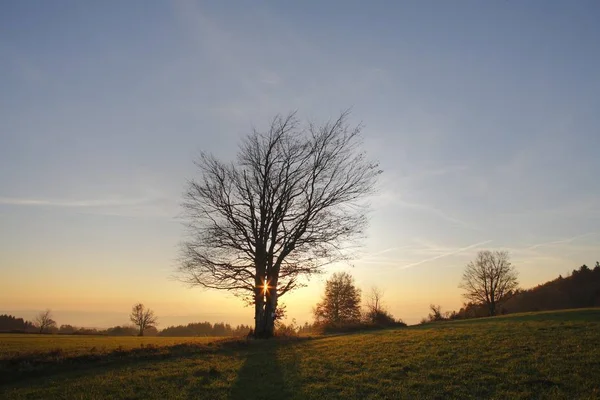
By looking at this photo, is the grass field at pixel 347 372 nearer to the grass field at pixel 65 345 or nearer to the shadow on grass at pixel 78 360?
the shadow on grass at pixel 78 360

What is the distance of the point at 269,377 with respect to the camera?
13188 mm

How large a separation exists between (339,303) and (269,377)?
189 feet

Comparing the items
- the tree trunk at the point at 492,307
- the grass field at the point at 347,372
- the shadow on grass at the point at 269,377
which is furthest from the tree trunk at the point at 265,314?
the tree trunk at the point at 492,307

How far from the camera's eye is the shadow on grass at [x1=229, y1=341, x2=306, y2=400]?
10898 millimetres

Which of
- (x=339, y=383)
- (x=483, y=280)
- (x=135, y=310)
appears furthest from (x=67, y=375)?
(x=483, y=280)

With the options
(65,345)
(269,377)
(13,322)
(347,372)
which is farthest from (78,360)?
(13,322)

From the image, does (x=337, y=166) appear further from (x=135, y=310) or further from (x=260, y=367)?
(x=135, y=310)

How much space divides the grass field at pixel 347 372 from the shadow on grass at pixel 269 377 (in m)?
0.03

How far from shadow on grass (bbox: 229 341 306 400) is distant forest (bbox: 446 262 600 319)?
62.6m

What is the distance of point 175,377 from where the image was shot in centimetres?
1319

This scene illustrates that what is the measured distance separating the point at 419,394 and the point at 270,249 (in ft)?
62.2

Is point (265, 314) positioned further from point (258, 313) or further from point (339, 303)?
point (339, 303)

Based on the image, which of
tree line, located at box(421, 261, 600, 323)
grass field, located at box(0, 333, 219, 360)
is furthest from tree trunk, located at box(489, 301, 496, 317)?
grass field, located at box(0, 333, 219, 360)

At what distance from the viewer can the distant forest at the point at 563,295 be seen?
247 feet
